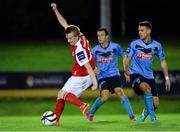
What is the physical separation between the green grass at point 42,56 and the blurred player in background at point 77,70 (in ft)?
39.9

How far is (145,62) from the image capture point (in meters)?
14.7

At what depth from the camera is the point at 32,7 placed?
36.6 m

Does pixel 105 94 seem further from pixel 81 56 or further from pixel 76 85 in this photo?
pixel 81 56

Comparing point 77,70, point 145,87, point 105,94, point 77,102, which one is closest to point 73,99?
point 77,102

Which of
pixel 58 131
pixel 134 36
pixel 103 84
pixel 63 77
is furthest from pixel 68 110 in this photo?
pixel 134 36

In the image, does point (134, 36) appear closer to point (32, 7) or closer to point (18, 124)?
point (32, 7)

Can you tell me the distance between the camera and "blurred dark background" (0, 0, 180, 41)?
3616 centimetres

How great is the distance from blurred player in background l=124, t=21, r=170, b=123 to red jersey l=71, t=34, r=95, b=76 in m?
0.93

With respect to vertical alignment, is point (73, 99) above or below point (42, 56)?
above

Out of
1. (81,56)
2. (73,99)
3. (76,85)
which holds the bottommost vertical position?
(73,99)

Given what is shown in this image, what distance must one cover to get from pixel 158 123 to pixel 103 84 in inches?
63.9

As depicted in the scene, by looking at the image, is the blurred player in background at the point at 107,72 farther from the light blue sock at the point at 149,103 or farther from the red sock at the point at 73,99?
the red sock at the point at 73,99

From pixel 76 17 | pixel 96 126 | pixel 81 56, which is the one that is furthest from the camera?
pixel 76 17

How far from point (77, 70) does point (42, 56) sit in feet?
56.0
